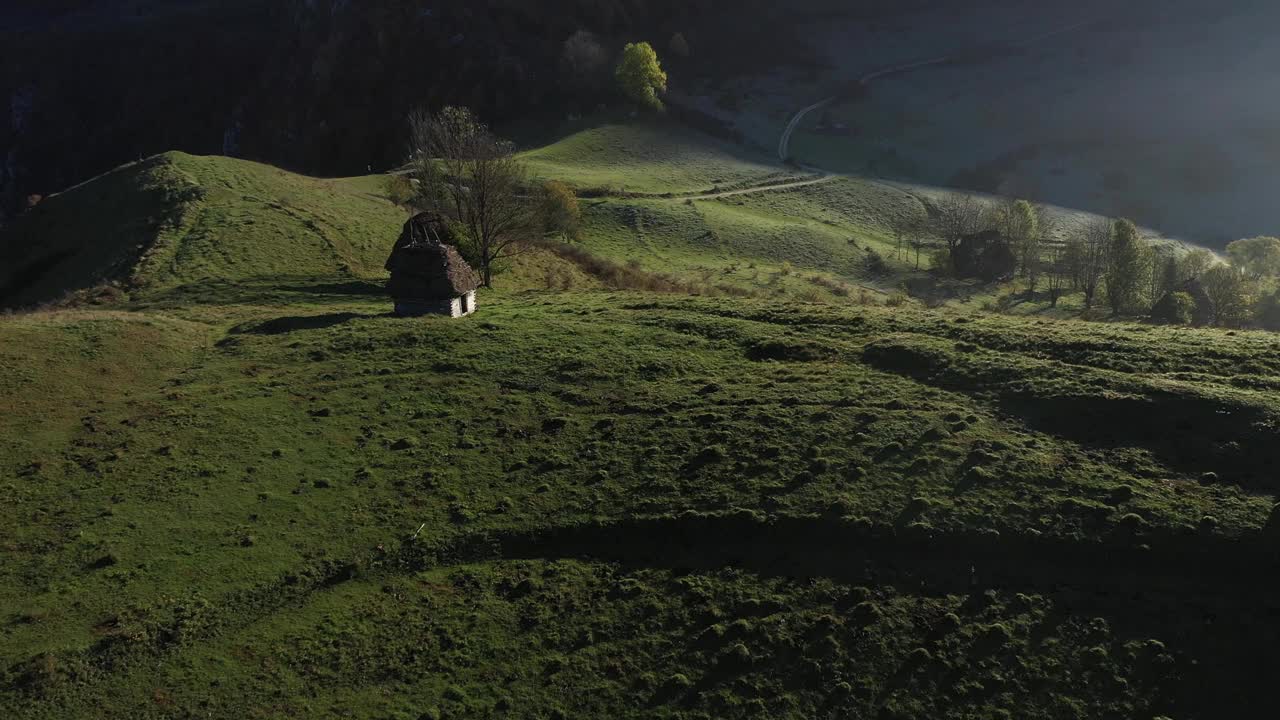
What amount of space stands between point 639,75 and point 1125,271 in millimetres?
89015

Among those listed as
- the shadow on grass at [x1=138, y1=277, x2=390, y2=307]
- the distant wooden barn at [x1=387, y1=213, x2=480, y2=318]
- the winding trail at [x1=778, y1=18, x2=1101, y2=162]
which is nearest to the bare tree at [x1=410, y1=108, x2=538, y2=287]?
the shadow on grass at [x1=138, y1=277, x2=390, y2=307]

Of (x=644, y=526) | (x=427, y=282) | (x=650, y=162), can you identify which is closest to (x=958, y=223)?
(x=650, y=162)

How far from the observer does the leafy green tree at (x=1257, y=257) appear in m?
93.9

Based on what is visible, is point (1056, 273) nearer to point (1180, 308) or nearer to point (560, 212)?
point (1180, 308)

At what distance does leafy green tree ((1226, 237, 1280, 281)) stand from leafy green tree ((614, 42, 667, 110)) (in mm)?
90430

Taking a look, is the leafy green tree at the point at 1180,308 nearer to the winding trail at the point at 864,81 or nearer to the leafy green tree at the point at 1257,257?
the leafy green tree at the point at 1257,257

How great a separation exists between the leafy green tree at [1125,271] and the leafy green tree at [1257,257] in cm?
2609

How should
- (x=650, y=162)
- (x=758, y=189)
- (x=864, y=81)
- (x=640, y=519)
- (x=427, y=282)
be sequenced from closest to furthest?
(x=640, y=519) < (x=427, y=282) < (x=758, y=189) < (x=650, y=162) < (x=864, y=81)

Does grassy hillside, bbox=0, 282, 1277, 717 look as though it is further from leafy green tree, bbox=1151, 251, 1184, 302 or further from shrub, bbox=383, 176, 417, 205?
leafy green tree, bbox=1151, 251, 1184, 302

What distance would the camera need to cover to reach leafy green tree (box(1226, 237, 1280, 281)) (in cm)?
9388

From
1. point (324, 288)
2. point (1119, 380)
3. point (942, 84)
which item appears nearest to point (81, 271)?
point (324, 288)

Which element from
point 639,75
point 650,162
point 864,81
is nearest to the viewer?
point 650,162

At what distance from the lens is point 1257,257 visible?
96188 millimetres

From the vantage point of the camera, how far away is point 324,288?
173 feet
